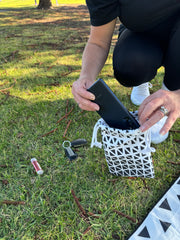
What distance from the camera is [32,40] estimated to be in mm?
3453

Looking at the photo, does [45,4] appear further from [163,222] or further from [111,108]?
[163,222]

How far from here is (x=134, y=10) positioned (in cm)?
100

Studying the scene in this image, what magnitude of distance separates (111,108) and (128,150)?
7.9 inches

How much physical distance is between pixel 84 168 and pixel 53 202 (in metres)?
0.24

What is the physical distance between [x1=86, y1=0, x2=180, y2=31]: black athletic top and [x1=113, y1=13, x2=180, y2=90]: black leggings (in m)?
0.07

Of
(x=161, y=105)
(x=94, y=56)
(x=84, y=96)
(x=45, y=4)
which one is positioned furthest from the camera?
(x=45, y=4)

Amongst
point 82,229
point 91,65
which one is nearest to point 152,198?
point 82,229

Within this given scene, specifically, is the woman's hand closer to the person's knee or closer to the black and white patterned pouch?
the black and white patterned pouch

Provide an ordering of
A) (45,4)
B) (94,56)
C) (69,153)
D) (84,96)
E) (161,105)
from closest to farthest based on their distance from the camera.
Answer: (161,105)
(84,96)
(94,56)
(69,153)
(45,4)

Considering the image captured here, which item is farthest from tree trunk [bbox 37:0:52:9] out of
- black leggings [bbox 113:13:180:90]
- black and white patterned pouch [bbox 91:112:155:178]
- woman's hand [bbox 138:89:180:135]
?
woman's hand [bbox 138:89:180:135]

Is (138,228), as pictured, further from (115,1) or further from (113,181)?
(115,1)

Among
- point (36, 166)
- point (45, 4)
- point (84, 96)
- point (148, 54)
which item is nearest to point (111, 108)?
point (84, 96)

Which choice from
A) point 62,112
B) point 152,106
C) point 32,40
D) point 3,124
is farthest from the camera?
point 32,40

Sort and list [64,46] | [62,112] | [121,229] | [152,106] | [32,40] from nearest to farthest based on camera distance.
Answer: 1. [152,106]
2. [121,229]
3. [62,112]
4. [64,46]
5. [32,40]
